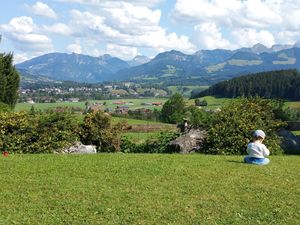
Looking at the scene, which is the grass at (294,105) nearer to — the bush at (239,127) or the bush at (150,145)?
the bush at (239,127)

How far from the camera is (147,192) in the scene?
35.7 ft

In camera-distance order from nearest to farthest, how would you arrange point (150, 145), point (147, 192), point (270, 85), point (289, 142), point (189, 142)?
1. point (147, 192)
2. point (189, 142)
3. point (150, 145)
4. point (289, 142)
5. point (270, 85)

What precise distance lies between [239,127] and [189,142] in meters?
2.32

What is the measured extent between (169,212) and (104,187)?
236 centimetres

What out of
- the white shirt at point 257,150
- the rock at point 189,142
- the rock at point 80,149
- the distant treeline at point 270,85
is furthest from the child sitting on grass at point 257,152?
the distant treeline at point 270,85

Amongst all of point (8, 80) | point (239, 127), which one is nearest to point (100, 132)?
point (239, 127)

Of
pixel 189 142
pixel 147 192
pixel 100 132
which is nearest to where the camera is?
pixel 147 192

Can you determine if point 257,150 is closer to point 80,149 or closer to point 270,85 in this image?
point 80,149

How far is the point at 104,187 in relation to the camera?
11258 millimetres

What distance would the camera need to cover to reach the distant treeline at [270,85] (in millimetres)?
144500

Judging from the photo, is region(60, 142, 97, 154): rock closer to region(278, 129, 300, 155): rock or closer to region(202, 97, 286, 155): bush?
region(202, 97, 286, 155): bush

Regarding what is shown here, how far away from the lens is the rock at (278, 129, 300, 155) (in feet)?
67.4

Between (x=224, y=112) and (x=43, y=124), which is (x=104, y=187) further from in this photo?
(x=224, y=112)

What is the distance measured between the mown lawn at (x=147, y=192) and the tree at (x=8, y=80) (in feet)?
102
